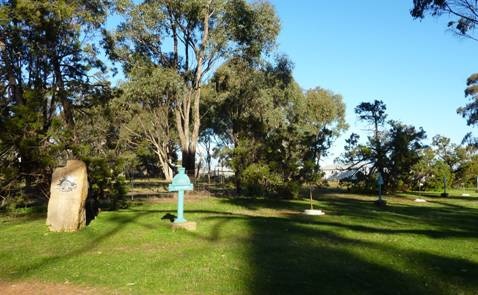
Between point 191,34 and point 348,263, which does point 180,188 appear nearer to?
point 348,263

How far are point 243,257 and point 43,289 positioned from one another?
3.26m

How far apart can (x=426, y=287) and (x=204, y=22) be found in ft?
68.2

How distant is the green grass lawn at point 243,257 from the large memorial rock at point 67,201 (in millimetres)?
326

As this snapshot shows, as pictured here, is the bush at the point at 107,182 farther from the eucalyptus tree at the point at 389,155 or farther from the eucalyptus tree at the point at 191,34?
the eucalyptus tree at the point at 389,155

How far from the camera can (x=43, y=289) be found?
20.2ft

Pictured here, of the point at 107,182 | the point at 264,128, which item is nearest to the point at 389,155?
the point at 264,128

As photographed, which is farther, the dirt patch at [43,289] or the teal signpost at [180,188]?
Answer: the teal signpost at [180,188]

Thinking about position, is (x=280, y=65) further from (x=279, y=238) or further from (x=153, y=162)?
(x=153, y=162)

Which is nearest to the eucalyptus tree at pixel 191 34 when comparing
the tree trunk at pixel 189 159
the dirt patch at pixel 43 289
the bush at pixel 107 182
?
the tree trunk at pixel 189 159

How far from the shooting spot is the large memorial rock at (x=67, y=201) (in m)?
10.6

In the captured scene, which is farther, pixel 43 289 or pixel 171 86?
pixel 171 86

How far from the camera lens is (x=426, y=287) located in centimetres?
628

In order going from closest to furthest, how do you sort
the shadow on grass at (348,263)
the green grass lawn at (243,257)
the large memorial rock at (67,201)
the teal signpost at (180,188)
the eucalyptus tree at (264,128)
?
the shadow on grass at (348,263) → the green grass lawn at (243,257) → the large memorial rock at (67,201) → the teal signpost at (180,188) → the eucalyptus tree at (264,128)

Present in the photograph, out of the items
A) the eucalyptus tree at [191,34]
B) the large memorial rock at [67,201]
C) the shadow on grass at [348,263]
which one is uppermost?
the eucalyptus tree at [191,34]
